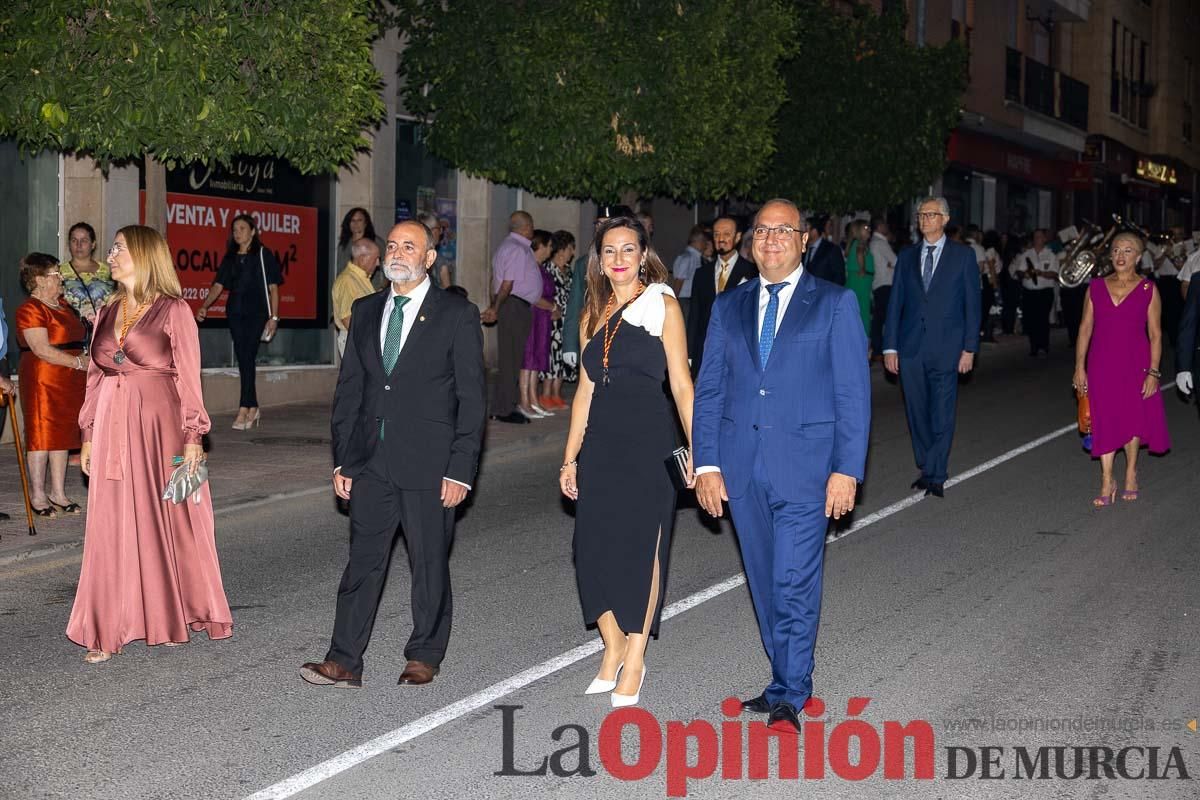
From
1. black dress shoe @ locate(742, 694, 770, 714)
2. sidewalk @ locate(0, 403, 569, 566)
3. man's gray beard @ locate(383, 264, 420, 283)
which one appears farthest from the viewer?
sidewalk @ locate(0, 403, 569, 566)

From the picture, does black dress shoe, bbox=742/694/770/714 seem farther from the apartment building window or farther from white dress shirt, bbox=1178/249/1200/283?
the apartment building window

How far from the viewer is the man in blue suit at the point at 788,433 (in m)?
5.78

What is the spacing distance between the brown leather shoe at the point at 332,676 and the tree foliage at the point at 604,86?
11843 millimetres

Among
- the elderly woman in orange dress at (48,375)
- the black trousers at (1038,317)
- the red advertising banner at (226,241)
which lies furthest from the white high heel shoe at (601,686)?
the black trousers at (1038,317)

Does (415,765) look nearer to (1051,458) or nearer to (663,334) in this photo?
(663,334)

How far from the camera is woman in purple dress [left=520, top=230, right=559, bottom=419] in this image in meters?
16.4

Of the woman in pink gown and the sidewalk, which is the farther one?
the sidewalk

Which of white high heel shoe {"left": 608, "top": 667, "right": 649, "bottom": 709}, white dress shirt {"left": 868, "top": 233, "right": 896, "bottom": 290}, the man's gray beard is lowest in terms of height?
white high heel shoe {"left": 608, "top": 667, "right": 649, "bottom": 709}

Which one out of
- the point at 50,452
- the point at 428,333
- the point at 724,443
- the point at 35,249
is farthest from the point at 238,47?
the point at 724,443

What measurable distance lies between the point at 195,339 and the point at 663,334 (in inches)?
86.1

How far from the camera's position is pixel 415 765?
5.38m

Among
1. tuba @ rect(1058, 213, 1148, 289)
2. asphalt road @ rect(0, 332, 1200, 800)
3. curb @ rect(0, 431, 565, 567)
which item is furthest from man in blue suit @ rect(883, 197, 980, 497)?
tuba @ rect(1058, 213, 1148, 289)

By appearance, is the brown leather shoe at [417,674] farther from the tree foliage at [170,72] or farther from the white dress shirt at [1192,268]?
the white dress shirt at [1192,268]

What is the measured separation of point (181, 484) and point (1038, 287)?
71.3ft
